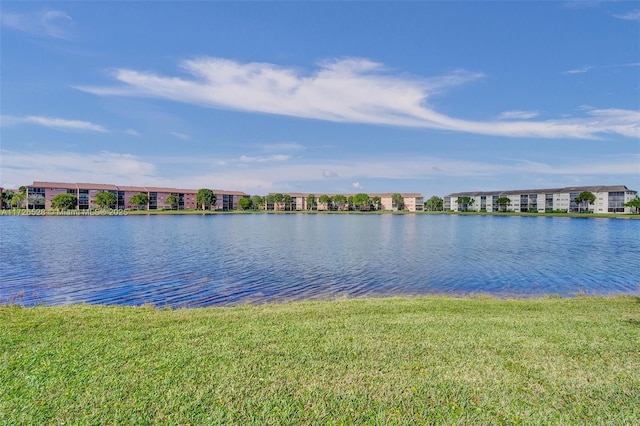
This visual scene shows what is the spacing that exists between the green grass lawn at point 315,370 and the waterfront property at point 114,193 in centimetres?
16430

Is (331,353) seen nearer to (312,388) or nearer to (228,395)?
(312,388)

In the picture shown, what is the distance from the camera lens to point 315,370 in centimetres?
610

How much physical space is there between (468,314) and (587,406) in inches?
205

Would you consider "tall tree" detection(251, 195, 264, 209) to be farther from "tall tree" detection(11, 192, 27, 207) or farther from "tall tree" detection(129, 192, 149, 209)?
"tall tree" detection(11, 192, 27, 207)

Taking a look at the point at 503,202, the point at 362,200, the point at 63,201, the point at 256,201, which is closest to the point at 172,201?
the point at 256,201

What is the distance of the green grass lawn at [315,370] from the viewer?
16.2 ft

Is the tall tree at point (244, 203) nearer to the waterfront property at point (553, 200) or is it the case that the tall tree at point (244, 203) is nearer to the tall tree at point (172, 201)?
the tall tree at point (172, 201)

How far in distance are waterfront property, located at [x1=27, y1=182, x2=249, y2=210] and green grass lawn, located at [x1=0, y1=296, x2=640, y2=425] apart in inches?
6468

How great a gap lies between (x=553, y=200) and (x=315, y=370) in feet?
614

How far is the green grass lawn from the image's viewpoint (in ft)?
16.2

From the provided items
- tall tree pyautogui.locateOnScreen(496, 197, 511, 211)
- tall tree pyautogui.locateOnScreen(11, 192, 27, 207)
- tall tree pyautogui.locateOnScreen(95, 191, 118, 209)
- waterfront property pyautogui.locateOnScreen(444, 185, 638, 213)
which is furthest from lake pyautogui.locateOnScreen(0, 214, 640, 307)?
tall tree pyautogui.locateOnScreen(496, 197, 511, 211)

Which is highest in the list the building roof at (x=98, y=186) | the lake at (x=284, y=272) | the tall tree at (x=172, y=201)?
the building roof at (x=98, y=186)

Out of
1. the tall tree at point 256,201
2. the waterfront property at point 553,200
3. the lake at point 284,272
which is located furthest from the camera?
the tall tree at point 256,201

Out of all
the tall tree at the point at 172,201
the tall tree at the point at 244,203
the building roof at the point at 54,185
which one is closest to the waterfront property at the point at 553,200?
the tall tree at the point at 244,203
